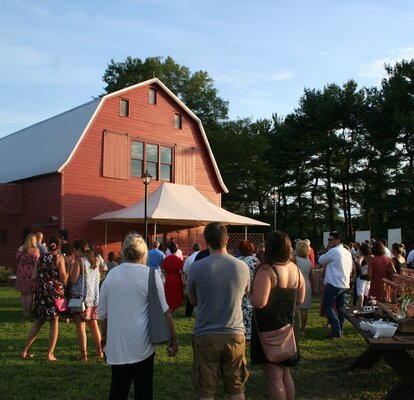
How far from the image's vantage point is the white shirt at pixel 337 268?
27.0 feet

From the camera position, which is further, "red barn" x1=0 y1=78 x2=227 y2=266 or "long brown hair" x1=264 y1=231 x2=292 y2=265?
"red barn" x1=0 y1=78 x2=227 y2=266

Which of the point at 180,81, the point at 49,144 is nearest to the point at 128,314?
the point at 49,144

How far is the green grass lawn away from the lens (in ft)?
17.6

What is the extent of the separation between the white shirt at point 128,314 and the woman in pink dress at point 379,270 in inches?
217

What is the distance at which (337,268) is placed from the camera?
8258 millimetres

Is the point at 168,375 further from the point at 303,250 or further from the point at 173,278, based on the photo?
the point at 173,278

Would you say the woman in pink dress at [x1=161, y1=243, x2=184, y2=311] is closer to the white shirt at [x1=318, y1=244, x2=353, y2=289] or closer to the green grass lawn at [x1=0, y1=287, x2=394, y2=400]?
the green grass lawn at [x1=0, y1=287, x2=394, y2=400]

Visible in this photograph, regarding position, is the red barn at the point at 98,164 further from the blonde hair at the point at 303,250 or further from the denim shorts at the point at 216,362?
the denim shorts at the point at 216,362

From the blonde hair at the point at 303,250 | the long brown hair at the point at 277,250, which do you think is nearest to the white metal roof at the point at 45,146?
the blonde hair at the point at 303,250

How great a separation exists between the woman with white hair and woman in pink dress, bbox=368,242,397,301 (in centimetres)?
544

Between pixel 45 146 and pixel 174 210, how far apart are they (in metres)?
6.53

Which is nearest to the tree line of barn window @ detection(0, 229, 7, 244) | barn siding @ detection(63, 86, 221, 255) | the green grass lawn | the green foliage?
the green foliage

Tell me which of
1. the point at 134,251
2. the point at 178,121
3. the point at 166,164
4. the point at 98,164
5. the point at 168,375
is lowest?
the point at 168,375

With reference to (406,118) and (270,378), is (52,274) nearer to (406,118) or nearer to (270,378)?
(270,378)
